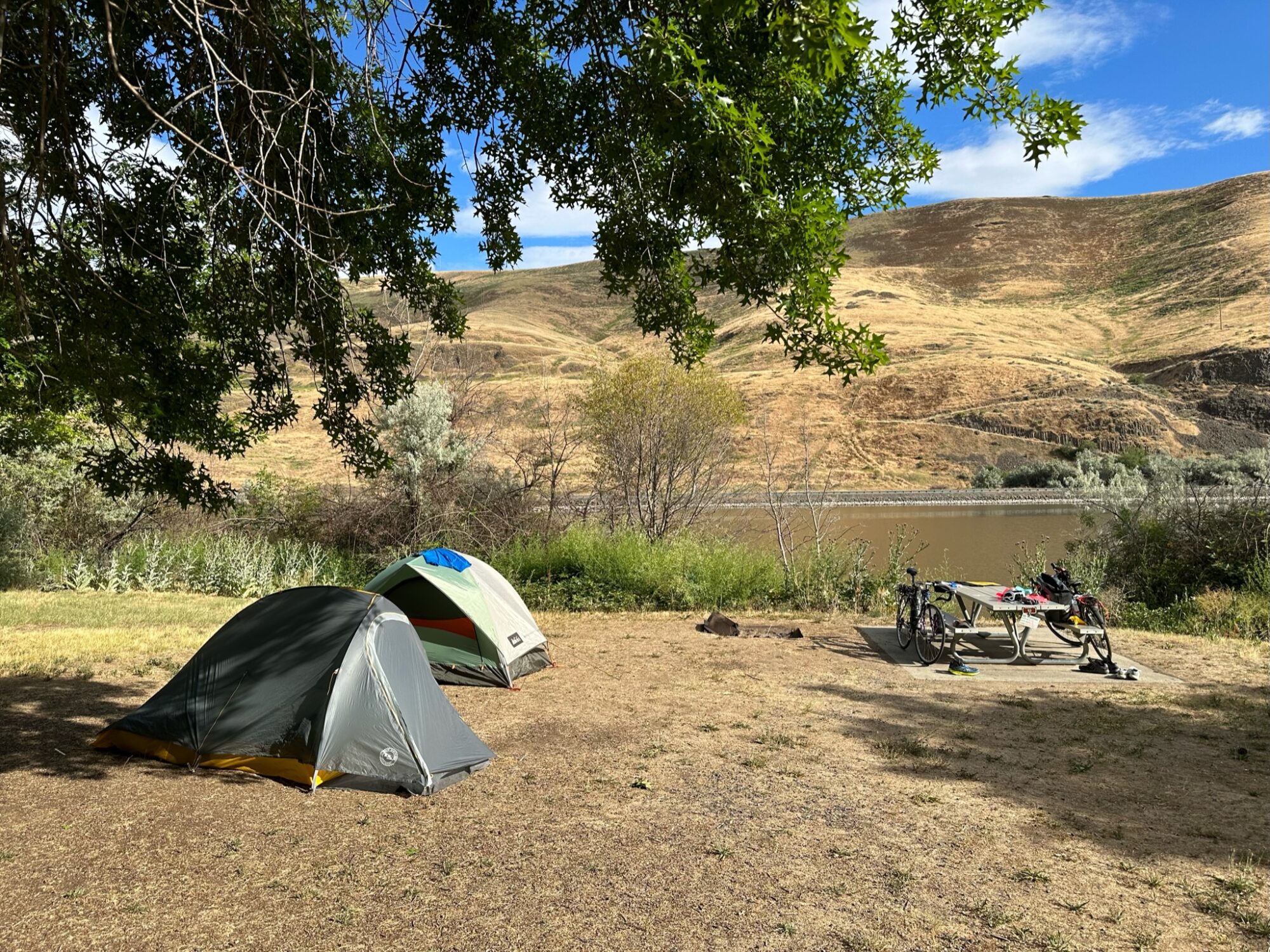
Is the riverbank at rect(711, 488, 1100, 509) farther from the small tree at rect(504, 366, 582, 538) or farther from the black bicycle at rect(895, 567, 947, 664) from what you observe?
the black bicycle at rect(895, 567, 947, 664)

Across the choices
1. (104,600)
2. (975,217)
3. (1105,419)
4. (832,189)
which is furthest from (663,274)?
(975,217)

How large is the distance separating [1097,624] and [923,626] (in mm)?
1986

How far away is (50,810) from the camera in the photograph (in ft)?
18.1

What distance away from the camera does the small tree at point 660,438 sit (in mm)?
17516

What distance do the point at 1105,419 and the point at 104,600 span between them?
1926 inches

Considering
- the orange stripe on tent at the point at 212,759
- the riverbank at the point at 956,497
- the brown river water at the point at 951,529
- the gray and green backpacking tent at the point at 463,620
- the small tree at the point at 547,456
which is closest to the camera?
the orange stripe on tent at the point at 212,759

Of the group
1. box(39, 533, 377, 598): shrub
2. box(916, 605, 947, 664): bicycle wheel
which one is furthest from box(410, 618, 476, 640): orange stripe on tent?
box(39, 533, 377, 598): shrub

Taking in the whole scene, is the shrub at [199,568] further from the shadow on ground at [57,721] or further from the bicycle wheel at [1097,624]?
the bicycle wheel at [1097,624]

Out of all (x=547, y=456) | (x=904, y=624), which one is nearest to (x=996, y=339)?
(x=547, y=456)

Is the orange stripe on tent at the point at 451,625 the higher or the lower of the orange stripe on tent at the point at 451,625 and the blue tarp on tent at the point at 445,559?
the lower

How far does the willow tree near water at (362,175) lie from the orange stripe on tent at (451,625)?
3.03 m

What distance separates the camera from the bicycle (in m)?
9.88

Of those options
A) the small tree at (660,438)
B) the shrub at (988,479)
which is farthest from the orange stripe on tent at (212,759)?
the shrub at (988,479)

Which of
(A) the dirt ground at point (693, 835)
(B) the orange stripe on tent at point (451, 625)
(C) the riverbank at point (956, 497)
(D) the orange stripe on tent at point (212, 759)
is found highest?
(C) the riverbank at point (956, 497)
